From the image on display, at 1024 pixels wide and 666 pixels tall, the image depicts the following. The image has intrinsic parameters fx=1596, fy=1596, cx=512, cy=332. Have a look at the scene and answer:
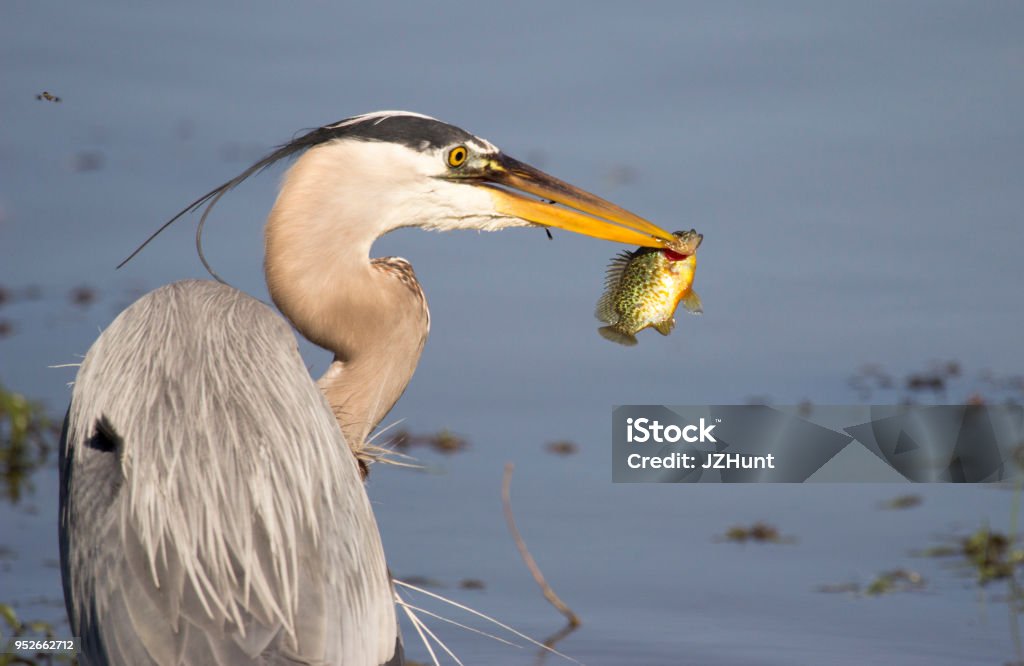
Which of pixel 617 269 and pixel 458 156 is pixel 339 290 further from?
pixel 617 269

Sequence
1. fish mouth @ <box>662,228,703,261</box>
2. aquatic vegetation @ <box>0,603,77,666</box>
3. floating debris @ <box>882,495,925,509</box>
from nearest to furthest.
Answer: aquatic vegetation @ <box>0,603,77,666</box>
fish mouth @ <box>662,228,703,261</box>
floating debris @ <box>882,495,925,509</box>

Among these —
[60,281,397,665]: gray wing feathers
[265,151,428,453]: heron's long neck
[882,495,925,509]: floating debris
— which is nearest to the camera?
[60,281,397,665]: gray wing feathers

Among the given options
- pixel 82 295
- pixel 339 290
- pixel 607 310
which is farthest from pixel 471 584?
pixel 82 295

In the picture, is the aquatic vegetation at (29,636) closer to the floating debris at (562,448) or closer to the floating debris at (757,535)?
the floating debris at (562,448)

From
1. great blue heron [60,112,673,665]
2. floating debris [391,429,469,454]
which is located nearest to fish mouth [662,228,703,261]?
great blue heron [60,112,673,665]

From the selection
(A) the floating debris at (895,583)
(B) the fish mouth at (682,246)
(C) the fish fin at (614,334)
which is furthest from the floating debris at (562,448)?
(B) the fish mouth at (682,246)

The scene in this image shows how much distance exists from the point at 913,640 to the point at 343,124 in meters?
2.35

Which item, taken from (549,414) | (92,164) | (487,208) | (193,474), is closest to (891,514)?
(549,414)

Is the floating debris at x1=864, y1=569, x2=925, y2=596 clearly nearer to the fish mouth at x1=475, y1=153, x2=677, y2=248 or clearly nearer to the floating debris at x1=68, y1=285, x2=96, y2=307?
the fish mouth at x1=475, y1=153, x2=677, y2=248

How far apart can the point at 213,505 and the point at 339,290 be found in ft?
2.63

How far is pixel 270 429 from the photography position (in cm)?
351

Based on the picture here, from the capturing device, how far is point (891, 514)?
5.80 metres

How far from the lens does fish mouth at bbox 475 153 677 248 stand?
4.27m

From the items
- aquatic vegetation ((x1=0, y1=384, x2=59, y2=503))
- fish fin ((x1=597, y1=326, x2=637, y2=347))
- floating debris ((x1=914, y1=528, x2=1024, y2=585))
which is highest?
fish fin ((x1=597, y1=326, x2=637, y2=347))
